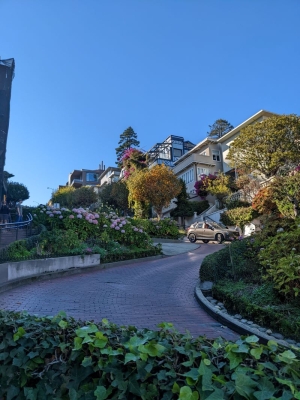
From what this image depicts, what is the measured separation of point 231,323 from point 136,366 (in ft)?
13.2

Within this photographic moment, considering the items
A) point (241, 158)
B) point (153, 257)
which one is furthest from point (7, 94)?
point (241, 158)

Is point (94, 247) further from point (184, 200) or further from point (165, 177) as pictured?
point (184, 200)

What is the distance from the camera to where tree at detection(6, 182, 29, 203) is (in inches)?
2179

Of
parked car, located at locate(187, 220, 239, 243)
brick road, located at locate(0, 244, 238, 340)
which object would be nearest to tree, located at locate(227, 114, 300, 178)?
parked car, located at locate(187, 220, 239, 243)

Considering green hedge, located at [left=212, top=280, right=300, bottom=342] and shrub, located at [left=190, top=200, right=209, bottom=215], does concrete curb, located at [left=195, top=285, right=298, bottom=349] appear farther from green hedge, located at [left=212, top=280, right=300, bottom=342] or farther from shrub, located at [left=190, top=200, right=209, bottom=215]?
shrub, located at [left=190, top=200, right=209, bottom=215]

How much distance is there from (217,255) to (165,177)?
810 inches

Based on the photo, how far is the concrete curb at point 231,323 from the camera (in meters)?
4.57

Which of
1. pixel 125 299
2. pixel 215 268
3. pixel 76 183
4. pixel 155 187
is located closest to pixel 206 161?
pixel 155 187

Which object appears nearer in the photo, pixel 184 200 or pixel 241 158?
pixel 241 158

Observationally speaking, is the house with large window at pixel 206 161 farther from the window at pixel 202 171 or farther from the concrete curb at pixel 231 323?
the concrete curb at pixel 231 323

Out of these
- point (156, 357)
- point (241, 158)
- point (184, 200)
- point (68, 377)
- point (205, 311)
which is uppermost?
point (241, 158)

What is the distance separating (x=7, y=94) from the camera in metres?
16.7

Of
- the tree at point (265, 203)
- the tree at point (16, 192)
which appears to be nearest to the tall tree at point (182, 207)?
the tree at point (265, 203)

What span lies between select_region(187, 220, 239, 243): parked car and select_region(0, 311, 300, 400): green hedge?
21898 millimetres
